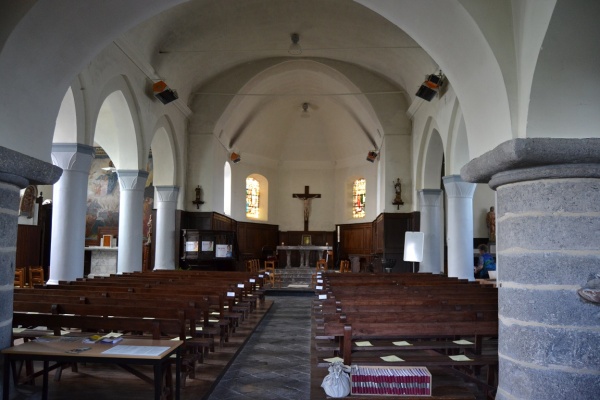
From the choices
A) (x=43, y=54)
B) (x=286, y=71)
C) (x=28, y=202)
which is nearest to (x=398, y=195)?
(x=286, y=71)

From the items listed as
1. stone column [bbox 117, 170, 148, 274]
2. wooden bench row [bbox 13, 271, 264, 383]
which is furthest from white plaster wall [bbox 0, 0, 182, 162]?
stone column [bbox 117, 170, 148, 274]

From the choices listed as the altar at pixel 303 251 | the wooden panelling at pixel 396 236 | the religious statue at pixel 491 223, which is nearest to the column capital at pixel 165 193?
the altar at pixel 303 251

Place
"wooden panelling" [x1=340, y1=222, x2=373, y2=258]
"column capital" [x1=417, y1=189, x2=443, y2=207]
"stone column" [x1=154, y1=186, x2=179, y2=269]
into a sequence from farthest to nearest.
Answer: "wooden panelling" [x1=340, y1=222, x2=373, y2=258] → "stone column" [x1=154, y1=186, x2=179, y2=269] → "column capital" [x1=417, y1=189, x2=443, y2=207]

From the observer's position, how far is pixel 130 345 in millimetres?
4199

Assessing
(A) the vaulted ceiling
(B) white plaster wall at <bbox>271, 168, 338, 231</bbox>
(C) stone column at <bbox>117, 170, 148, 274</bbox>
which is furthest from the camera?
(B) white plaster wall at <bbox>271, 168, 338, 231</bbox>

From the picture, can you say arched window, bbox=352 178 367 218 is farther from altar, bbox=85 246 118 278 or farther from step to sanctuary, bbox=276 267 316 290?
Result: altar, bbox=85 246 118 278

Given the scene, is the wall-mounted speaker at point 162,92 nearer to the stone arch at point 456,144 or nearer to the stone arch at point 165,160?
the stone arch at point 165,160

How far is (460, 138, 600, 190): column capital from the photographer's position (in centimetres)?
385

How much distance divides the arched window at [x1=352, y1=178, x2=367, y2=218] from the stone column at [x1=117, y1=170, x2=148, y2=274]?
11.9 metres

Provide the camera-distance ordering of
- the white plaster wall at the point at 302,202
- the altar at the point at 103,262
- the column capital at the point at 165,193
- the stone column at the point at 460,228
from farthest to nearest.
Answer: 1. the white plaster wall at the point at 302,202
2. the altar at the point at 103,262
3. the column capital at the point at 165,193
4. the stone column at the point at 460,228

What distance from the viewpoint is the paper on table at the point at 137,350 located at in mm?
3879

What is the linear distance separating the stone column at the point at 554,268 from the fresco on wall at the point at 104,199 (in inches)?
710

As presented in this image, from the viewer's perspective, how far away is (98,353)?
12.7 feet

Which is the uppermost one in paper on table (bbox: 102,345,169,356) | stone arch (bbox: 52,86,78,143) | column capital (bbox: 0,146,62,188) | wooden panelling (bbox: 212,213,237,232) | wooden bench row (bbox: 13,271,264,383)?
stone arch (bbox: 52,86,78,143)
